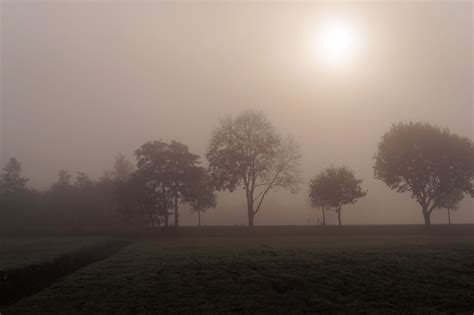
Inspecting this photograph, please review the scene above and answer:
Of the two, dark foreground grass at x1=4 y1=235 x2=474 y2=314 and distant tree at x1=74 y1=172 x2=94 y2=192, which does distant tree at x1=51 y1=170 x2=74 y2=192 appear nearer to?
distant tree at x1=74 y1=172 x2=94 y2=192

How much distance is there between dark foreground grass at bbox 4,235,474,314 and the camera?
76.2 ft

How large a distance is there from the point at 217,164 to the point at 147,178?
60.2ft

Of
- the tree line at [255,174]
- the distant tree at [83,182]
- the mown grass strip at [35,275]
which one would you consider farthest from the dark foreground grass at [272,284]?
the distant tree at [83,182]

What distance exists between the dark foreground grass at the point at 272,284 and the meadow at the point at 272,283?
59mm

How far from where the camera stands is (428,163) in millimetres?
75938

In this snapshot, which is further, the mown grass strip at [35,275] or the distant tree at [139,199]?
the distant tree at [139,199]

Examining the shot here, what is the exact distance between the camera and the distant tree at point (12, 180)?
115 m

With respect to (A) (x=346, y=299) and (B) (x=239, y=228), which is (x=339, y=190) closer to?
(B) (x=239, y=228)

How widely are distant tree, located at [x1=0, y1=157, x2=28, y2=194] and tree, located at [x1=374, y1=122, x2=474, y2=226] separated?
101339mm

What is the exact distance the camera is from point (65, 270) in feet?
114

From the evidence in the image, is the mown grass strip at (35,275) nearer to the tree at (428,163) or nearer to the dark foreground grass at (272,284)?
the dark foreground grass at (272,284)

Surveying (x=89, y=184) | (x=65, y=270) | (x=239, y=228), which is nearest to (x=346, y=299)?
(x=65, y=270)

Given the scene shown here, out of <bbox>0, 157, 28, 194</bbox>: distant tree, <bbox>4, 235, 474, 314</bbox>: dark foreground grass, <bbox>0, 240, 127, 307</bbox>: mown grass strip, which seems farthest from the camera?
<bbox>0, 157, 28, 194</bbox>: distant tree

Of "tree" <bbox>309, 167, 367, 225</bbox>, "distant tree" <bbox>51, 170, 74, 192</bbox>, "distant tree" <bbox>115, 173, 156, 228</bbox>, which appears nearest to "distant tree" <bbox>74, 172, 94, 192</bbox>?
"distant tree" <bbox>51, 170, 74, 192</bbox>
